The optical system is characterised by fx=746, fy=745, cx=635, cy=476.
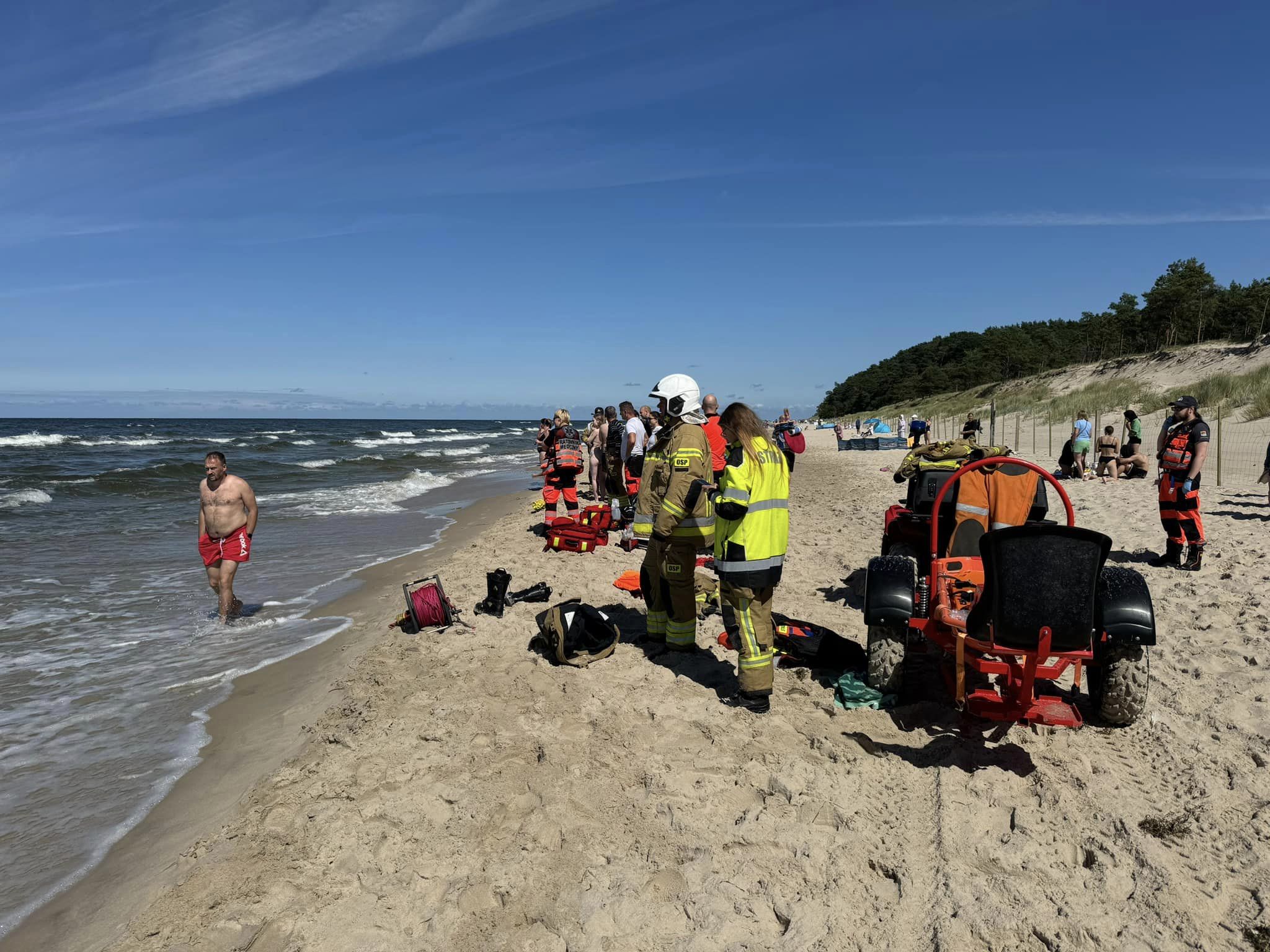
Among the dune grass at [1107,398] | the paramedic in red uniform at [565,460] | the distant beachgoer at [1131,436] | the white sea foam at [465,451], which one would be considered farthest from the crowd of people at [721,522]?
the white sea foam at [465,451]

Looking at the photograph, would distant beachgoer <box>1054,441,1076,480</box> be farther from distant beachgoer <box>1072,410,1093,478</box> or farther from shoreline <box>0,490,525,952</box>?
shoreline <box>0,490,525,952</box>

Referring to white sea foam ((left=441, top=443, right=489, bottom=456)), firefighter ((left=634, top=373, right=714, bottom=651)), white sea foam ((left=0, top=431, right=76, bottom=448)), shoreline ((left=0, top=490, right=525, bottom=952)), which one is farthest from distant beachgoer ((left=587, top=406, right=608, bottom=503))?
white sea foam ((left=0, top=431, right=76, bottom=448))

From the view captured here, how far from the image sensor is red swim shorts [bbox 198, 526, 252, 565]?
7.20 meters

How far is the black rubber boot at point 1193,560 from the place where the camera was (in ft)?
23.3

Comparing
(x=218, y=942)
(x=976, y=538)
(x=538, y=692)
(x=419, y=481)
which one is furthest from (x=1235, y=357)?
(x=218, y=942)

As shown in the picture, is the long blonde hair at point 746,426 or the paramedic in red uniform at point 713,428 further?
the paramedic in red uniform at point 713,428

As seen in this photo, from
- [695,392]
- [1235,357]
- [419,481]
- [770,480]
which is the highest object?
[1235,357]

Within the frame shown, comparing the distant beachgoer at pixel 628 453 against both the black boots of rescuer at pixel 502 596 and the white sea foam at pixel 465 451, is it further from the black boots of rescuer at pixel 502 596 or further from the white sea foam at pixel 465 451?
the white sea foam at pixel 465 451

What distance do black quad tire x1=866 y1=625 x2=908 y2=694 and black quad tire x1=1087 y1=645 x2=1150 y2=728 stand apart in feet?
3.21

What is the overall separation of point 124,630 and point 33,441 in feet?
180

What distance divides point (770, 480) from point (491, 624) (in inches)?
124

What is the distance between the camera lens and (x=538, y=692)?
4.82 metres

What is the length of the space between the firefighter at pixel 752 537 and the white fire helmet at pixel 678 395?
2.46 ft

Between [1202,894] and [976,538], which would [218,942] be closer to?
[1202,894]
